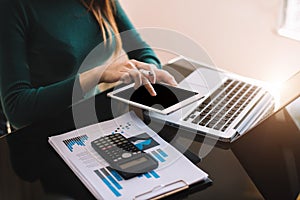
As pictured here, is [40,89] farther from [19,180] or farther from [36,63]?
[19,180]

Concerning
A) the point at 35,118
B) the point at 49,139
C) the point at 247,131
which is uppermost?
the point at 247,131

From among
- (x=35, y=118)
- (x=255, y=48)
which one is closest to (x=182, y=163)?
(x=35, y=118)

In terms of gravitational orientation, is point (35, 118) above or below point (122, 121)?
below

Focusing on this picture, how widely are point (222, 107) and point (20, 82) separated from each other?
1.94ft

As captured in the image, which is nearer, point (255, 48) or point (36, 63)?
point (36, 63)

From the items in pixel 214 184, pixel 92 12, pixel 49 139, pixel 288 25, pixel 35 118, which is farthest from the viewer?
pixel 288 25

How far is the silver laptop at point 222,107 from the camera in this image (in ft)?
3.78

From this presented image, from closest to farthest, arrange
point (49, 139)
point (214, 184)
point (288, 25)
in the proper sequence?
point (214, 184)
point (49, 139)
point (288, 25)

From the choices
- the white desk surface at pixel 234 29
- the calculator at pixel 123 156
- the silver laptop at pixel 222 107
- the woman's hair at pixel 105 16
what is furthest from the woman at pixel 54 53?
the white desk surface at pixel 234 29

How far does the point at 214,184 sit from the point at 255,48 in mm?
1000

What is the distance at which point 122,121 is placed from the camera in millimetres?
1200

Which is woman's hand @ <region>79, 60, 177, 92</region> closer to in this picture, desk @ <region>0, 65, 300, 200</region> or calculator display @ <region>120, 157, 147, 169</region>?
desk @ <region>0, 65, 300, 200</region>

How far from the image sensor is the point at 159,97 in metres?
1.23

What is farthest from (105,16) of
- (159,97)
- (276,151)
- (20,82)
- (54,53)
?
(276,151)
